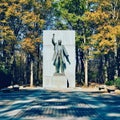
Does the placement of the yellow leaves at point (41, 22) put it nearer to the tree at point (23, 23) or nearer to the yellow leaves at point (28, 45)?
the tree at point (23, 23)

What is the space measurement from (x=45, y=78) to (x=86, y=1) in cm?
1180

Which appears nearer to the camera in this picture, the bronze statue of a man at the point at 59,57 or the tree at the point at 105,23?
the bronze statue of a man at the point at 59,57

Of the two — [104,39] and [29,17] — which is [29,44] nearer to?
[29,17]

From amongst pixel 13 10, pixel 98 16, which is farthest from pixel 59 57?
pixel 13 10

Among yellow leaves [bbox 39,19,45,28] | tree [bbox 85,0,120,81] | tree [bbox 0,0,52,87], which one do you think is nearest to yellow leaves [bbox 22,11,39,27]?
tree [bbox 0,0,52,87]

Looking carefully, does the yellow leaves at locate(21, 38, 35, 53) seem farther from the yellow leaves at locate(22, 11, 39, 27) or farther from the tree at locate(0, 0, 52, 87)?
the yellow leaves at locate(22, 11, 39, 27)

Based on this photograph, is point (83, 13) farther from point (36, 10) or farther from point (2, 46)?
point (2, 46)

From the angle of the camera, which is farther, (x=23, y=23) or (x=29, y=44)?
(x=23, y=23)

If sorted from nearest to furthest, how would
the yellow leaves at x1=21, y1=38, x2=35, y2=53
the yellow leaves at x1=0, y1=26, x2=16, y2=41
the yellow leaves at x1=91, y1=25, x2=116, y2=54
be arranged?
1. the yellow leaves at x1=91, y1=25, x2=116, y2=54
2. the yellow leaves at x1=0, y1=26, x2=16, y2=41
3. the yellow leaves at x1=21, y1=38, x2=35, y2=53

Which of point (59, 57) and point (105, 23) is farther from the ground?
point (105, 23)

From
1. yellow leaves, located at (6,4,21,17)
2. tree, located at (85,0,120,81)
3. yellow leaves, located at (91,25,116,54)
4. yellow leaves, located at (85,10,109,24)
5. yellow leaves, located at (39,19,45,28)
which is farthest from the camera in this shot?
yellow leaves, located at (39,19,45,28)

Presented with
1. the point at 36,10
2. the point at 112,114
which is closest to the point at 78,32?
the point at 36,10

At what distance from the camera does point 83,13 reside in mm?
45188

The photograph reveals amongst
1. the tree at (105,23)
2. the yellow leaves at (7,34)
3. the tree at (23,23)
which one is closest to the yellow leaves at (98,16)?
the tree at (105,23)
